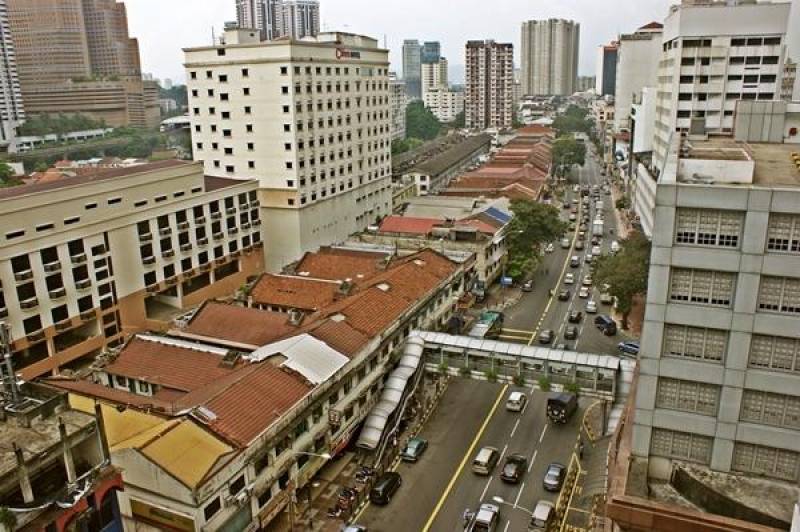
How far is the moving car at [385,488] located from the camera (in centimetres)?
4003

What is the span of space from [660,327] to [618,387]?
59.2ft

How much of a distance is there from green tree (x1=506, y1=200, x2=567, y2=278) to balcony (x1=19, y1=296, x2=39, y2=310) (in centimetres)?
5269

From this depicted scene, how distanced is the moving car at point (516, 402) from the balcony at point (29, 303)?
3844 cm

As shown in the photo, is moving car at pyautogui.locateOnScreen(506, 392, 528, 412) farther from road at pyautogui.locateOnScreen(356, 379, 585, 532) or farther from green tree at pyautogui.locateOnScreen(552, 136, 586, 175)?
green tree at pyautogui.locateOnScreen(552, 136, 586, 175)

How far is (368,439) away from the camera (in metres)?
43.8

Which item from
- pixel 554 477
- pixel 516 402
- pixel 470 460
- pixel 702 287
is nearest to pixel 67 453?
pixel 470 460

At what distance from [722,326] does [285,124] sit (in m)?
62.1

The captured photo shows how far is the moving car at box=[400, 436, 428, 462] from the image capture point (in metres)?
44.5

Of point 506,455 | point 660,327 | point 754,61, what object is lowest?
point 506,455

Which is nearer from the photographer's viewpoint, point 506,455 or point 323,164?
point 506,455

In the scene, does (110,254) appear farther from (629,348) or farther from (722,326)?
(722,326)

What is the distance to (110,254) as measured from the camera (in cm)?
5941

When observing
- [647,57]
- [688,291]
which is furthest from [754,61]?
[647,57]

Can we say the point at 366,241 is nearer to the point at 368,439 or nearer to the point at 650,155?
the point at 368,439
